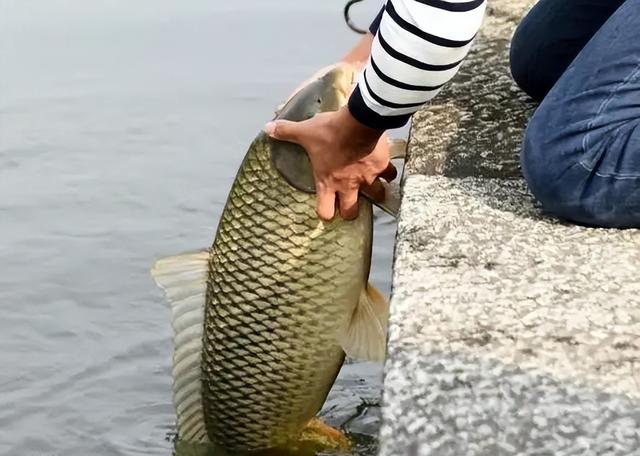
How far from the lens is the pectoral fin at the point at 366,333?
275 cm

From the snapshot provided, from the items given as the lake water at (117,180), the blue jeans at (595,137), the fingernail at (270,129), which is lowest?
the lake water at (117,180)

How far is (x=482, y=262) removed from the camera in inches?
85.8

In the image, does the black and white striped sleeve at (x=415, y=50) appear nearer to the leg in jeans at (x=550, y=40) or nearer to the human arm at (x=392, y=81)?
the human arm at (x=392, y=81)

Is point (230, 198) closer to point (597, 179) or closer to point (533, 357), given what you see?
point (597, 179)

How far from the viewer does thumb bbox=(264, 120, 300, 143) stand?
2.64 meters

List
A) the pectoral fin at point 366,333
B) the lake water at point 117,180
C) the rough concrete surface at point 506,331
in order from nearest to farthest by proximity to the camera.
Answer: the rough concrete surface at point 506,331 → the pectoral fin at point 366,333 → the lake water at point 117,180

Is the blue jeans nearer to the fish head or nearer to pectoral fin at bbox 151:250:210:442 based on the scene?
the fish head

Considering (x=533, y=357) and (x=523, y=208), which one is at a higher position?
(x=533, y=357)

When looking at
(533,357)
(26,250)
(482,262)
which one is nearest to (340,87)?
(482,262)

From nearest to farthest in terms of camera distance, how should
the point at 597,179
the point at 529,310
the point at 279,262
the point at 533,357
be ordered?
the point at 533,357 → the point at 529,310 → the point at 597,179 → the point at 279,262

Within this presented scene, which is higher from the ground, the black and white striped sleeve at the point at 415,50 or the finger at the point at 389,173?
the black and white striped sleeve at the point at 415,50

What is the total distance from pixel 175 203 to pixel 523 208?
10.4ft

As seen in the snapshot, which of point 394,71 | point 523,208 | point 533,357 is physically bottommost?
point 523,208

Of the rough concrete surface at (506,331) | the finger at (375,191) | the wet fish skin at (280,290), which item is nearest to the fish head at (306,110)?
the wet fish skin at (280,290)
